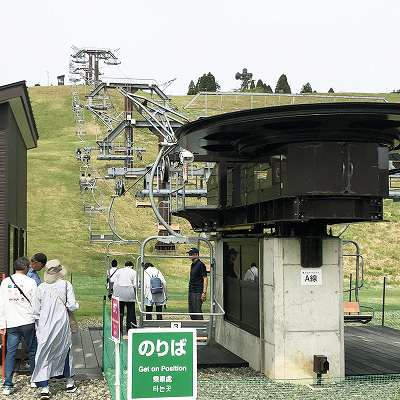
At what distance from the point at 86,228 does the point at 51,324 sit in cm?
4475

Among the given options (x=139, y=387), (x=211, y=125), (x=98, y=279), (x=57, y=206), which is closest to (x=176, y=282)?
(x=98, y=279)

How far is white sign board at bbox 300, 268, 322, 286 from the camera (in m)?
12.0

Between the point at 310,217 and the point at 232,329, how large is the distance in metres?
4.18

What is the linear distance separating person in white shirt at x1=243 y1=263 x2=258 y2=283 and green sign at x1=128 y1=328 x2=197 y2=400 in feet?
22.3

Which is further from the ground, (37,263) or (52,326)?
(37,263)

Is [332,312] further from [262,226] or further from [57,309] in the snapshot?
[57,309]

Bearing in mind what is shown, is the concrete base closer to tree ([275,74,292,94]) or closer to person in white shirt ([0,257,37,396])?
person in white shirt ([0,257,37,396])

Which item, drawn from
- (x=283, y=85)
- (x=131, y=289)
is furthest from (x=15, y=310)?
(x=283, y=85)

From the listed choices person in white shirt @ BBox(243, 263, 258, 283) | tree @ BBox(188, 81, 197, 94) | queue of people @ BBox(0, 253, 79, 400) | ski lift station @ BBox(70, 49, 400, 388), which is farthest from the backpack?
tree @ BBox(188, 81, 197, 94)

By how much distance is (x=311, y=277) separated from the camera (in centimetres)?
1206

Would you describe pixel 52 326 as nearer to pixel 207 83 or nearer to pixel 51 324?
pixel 51 324

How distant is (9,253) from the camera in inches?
571

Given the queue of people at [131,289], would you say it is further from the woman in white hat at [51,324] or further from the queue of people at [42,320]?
the woman in white hat at [51,324]

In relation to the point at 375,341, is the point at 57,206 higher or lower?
higher
